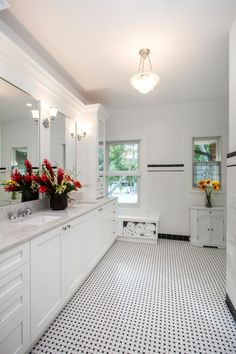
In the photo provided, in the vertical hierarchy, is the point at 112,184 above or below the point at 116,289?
above

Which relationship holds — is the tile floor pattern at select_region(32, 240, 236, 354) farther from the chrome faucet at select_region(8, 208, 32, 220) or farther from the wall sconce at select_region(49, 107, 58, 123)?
the wall sconce at select_region(49, 107, 58, 123)

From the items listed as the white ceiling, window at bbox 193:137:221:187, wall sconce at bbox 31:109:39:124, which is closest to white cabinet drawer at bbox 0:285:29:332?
wall sconce at bbox 31:109:39:124

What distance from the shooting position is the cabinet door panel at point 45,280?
129cm

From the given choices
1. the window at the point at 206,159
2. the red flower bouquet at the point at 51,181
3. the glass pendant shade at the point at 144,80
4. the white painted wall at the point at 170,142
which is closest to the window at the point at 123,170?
the white painted wall at the point at 170,142

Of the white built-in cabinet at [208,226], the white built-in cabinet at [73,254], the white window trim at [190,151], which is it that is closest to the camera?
the white built-in cabinet at [73,254]

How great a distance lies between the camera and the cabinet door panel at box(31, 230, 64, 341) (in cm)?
129

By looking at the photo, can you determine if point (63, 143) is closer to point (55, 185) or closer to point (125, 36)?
point (55, 185)

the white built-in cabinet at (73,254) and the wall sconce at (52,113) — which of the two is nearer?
the white built-in cabinet at (73,254)

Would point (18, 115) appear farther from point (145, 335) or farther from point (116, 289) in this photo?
point (145, 335)

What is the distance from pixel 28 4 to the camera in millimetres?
1521

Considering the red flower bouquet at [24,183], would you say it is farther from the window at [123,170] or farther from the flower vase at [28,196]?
the window at [123,170]

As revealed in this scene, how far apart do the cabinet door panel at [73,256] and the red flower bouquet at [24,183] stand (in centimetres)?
67

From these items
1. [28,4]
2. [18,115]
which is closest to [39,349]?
[18,115]

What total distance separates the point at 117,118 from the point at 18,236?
10.7ft
